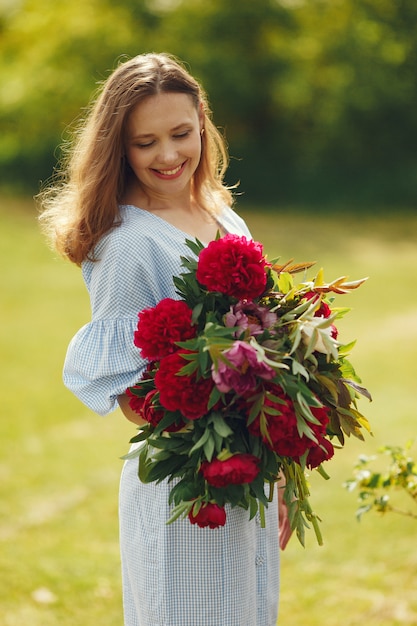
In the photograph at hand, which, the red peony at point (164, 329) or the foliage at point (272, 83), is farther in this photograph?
the foliage at point (272, 83)

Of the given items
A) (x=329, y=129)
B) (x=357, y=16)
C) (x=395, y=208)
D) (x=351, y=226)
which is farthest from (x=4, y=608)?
(x=357, y=16)

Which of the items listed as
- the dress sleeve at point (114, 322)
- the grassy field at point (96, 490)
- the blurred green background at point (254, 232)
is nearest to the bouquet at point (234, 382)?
the dress sleeve at point (114, 322)

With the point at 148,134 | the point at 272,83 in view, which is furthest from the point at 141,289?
the point at 272,83

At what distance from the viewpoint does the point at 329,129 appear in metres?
19.2

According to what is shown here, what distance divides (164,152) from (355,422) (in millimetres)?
811

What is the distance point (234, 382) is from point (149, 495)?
0.56 m

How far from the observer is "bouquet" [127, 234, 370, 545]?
5.85 feet

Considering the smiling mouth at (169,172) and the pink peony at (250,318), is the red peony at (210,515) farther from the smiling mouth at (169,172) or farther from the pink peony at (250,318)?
the smiling mouth at (169,172)

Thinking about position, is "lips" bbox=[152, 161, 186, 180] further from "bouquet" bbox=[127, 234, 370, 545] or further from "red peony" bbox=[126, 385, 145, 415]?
"red peony" bbox=[126, 385, 145, 415]

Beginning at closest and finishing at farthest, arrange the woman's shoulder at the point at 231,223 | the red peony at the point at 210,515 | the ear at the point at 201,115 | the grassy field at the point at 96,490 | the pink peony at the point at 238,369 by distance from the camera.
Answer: the pink peony at the point at 238,369, the red peony at the point at 210,515, the ear at the point at 201,115, the woman's shoulder at the point at 231,223, the grassy field at the point at 96,490

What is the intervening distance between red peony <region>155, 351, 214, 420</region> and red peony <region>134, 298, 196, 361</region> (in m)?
0.05

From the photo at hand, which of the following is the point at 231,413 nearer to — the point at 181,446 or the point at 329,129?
the point at 181,446

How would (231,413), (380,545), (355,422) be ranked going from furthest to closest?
1. (380,545)
2. (355,422)
3. (231,413)

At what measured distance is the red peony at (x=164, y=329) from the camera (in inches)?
73.2
